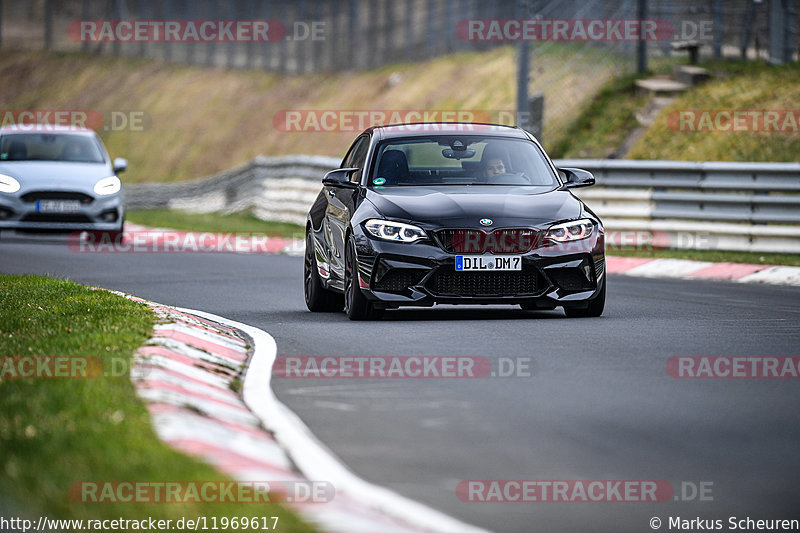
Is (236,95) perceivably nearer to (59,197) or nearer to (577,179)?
(59,197)

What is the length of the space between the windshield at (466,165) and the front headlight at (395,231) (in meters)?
0.95

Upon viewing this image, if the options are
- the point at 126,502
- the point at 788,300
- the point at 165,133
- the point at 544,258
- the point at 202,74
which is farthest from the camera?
the point at 202,74

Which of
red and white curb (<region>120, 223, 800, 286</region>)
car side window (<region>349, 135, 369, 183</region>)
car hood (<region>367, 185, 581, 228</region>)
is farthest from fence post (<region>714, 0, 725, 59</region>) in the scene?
car hood (<region>367, 185, 581, 228</region>)

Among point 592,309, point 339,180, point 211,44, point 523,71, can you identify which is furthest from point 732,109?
point 211,44

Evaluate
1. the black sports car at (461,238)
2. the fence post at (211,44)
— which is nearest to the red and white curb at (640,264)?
the black sports car at (461,238)

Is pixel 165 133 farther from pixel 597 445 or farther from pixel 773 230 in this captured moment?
pixel 597 445

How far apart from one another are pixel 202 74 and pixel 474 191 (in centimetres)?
5641

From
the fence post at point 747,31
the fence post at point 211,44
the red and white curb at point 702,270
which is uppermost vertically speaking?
the fence post at point 747,31

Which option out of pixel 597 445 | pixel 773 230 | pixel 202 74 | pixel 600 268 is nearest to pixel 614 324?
pixel 600 268

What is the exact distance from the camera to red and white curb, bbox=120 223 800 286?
1780cm

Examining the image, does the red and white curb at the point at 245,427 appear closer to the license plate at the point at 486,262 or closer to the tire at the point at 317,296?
the license plate at the point at 486,262

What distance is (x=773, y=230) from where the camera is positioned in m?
20.0

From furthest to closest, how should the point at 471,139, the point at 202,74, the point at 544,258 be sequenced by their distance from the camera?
the point at 202,74, the point at 471,139, the point at 544,258

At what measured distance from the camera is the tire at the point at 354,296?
39.4ft
